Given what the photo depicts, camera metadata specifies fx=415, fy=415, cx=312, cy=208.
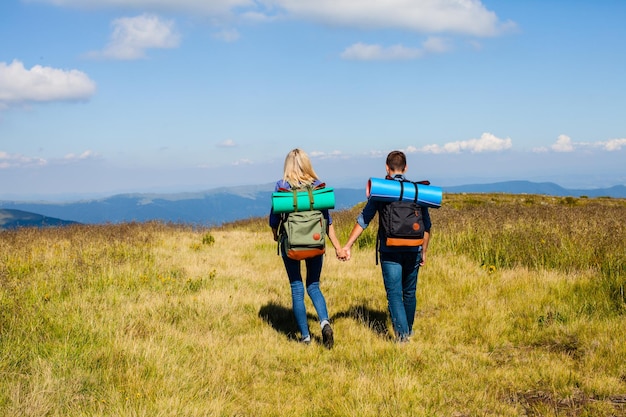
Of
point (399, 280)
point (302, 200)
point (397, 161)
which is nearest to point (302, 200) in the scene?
point (302, 200)

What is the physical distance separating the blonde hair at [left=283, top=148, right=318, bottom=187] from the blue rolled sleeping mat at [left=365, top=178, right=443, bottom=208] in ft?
2.46

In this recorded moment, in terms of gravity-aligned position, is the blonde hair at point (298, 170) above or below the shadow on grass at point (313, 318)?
above

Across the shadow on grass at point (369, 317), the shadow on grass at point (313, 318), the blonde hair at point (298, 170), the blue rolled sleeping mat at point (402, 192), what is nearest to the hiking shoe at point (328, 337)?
the shadow on grass at point (313, 318)

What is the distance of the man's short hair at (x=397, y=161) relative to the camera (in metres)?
5.08

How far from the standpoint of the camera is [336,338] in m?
5.48

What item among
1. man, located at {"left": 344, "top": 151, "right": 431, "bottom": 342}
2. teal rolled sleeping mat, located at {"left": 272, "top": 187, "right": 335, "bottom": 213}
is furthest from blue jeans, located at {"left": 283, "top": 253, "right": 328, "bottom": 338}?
teal rolled sleeping mat, located at {"left": 272, "top": 187, "right": 335, "bottom": 213}

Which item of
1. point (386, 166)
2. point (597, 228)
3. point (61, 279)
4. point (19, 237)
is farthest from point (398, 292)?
point (19, 237)

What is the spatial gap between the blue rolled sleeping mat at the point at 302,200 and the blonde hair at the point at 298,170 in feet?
0.47

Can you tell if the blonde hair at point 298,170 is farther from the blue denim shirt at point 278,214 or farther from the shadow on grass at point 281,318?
the shadow on grass at point 281,318

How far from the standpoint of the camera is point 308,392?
4.01 metres

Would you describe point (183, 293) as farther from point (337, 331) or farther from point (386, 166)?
point (386, 166)

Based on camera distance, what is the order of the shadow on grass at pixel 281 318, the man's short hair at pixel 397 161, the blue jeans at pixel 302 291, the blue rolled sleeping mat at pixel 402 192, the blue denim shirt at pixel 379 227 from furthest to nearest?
the shadow on grass at pixel 281 318 < the blue jeans at pixel 302 291 < the man's short hair at pixel 397 161 < the blue denim shirt at pixel 379 227 < the blue rolled sleeping mat at pixel 402 192

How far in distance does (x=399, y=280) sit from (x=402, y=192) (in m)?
1.11

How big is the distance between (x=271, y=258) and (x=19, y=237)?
847 cm
